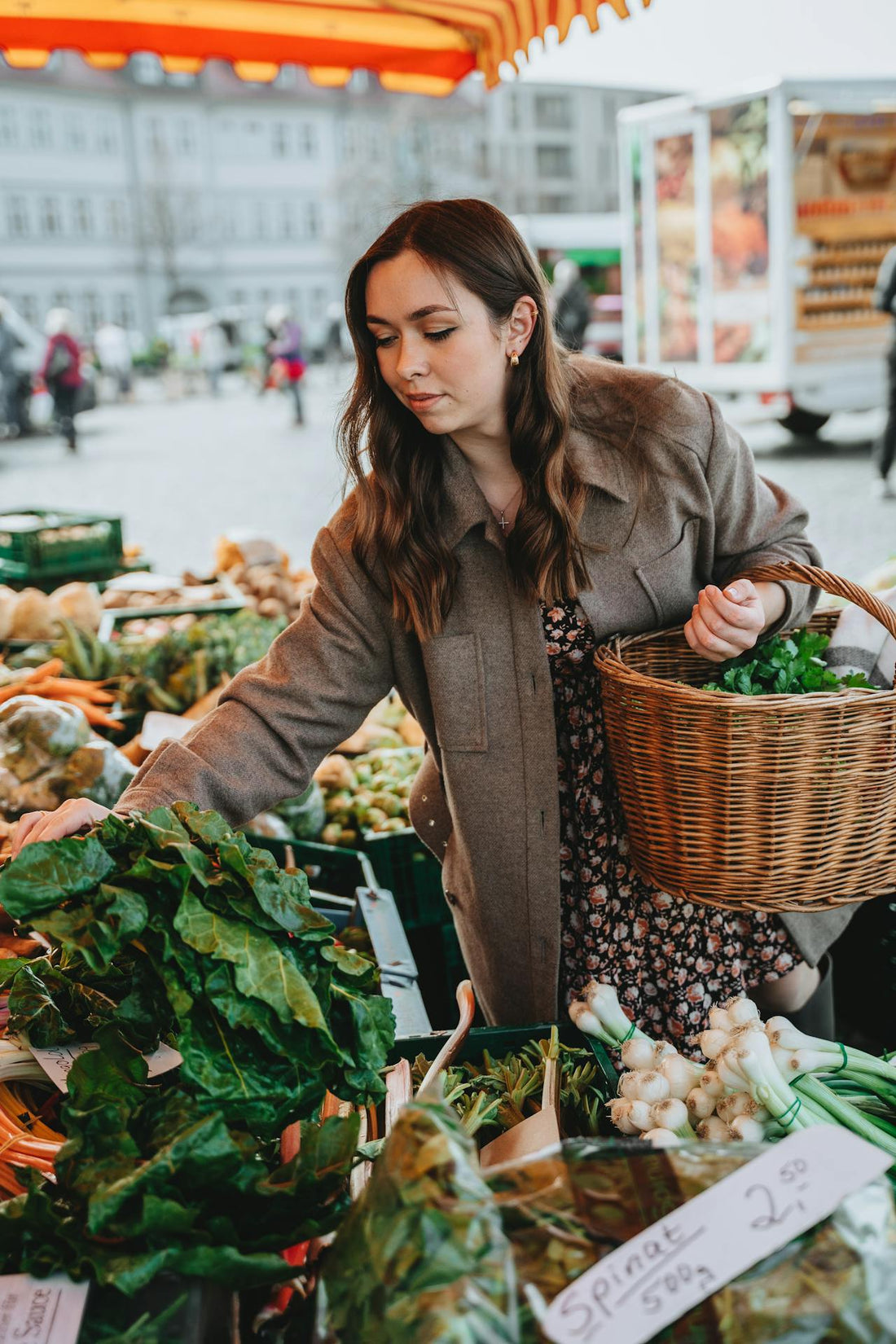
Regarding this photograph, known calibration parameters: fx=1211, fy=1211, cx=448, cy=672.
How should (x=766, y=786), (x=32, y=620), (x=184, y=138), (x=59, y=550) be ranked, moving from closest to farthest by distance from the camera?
(x=766, y=786) < (x=32, y=620) < (x=59, y=550) < (x=184, y=138)

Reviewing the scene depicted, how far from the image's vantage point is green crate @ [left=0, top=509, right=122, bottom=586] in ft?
16.5

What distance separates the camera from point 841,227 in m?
12.5

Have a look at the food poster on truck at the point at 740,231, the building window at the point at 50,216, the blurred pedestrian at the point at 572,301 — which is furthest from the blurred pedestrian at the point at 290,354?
the building window at the point at 50,216

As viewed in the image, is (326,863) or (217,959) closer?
(217,959)

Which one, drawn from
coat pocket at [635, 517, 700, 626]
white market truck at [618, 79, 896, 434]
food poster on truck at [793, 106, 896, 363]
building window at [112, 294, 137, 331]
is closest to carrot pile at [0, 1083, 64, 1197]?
coat pocket at [635, 517, 700, 626]

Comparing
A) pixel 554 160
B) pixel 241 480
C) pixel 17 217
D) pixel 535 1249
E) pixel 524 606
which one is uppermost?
pixel 554 160

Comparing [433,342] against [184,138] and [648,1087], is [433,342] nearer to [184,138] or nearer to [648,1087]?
[648,1087]

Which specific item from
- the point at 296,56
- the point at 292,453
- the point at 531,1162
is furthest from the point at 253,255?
the point at 531,1162

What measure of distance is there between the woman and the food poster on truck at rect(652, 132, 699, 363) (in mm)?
11455

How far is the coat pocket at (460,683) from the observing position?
210cm

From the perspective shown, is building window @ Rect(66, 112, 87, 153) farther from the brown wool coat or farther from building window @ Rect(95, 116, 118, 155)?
the brown wool coat

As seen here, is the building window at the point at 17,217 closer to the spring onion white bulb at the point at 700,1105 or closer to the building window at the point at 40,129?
the building window at the point at 40,129

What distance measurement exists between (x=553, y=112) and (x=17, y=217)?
915 inches

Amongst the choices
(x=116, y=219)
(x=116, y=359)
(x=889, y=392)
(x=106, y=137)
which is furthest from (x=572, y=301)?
(x=106, y=137)
